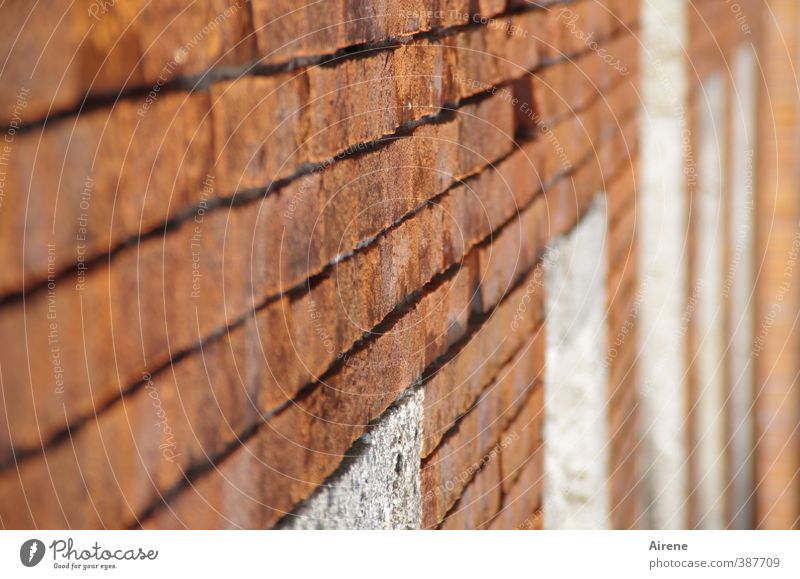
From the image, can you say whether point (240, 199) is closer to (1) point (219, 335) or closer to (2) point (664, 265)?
(1) point (219, 335)

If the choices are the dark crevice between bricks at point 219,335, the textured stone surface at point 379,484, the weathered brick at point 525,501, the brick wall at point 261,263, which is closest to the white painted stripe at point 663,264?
the weathered brick at point 525,501

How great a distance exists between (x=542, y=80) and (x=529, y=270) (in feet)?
0.73

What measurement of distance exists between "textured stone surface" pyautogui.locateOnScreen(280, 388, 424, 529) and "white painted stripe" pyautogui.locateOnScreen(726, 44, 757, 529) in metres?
1.40

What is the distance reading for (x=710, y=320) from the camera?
2.10m

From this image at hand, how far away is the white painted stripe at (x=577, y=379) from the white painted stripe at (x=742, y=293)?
2.37 feet

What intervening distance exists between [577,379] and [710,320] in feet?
3.43

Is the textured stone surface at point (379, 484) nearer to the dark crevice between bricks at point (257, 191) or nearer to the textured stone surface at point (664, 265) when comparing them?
the dark crevice between bricks at point (257, 191)

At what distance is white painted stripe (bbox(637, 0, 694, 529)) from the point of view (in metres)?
1.59

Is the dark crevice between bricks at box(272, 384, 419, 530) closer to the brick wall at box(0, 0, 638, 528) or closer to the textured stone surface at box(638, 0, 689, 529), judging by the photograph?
the brick wall at box(0, 0, 638, 528)

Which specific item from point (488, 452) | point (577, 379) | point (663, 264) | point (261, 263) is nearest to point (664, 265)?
point (663, 264)

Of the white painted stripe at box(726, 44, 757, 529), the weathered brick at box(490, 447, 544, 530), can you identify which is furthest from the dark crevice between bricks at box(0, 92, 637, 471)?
the white painted stripe at box(726, 44, 757, 529)

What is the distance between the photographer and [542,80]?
936 millimetres
